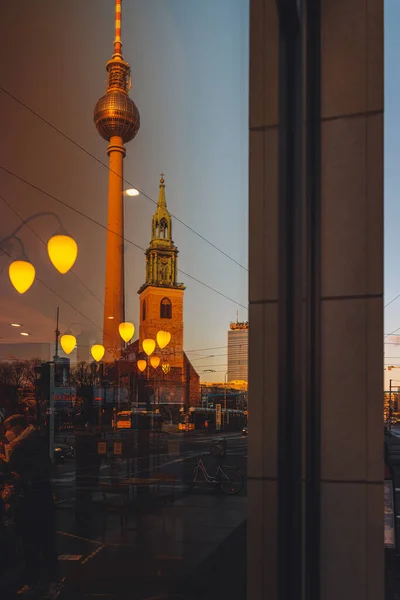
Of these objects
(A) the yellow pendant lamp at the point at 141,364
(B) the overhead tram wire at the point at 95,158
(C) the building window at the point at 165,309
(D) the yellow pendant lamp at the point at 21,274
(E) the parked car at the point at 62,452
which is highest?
(B) the overhead tram wire at the point at 95,158

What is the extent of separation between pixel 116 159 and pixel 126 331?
85 cm

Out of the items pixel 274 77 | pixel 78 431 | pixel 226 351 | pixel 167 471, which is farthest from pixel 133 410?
pixel 274 77

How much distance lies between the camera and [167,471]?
4.14 m

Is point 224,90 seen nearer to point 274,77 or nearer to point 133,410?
point 274,77

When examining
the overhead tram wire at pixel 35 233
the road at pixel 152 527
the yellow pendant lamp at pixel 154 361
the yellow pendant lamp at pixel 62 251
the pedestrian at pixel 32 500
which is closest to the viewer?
the pedestrian at pixel 32 500

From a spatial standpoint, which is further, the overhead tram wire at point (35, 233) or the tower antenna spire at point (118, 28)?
the tower antenna spire at point (118, 28)

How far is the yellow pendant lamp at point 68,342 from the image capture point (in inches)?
113

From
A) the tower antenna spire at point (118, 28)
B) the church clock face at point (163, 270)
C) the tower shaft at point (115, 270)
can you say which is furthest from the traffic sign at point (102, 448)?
the tower antenna spire at point (118, 28)

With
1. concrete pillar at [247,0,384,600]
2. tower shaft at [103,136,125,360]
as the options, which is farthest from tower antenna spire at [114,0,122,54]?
concrete pillar at [247,0,384,600]

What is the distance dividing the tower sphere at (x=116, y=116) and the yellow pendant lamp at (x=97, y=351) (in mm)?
980

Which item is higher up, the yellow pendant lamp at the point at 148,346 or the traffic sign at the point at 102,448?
the yellow pendant lamp at the point at 148,346

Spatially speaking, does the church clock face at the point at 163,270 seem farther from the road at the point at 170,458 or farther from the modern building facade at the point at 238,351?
the road at the point at 170,458

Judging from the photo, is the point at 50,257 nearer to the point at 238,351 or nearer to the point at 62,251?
the point at 62,251

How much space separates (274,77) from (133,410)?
2026 millimetres
